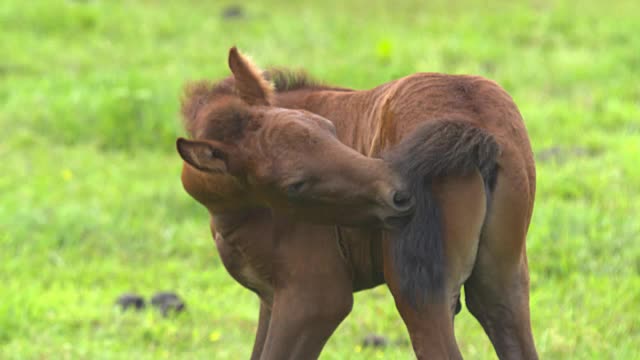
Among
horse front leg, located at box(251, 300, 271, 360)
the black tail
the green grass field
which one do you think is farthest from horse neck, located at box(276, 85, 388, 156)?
the green grass field

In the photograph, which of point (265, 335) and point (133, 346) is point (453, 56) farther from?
point (265, 335)

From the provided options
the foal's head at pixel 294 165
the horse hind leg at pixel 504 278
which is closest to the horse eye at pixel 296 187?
the foal's head at pixel 294 165

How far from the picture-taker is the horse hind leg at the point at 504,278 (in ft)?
12.3

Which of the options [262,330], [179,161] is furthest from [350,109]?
[179,161]

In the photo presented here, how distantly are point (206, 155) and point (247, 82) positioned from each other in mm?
402

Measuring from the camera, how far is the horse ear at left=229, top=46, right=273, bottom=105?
4.11 metres

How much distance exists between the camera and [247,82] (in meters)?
4.12

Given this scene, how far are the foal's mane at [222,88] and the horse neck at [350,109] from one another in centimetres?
6

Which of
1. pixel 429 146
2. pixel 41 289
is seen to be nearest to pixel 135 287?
pixel 41 289

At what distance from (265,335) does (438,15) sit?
8435 mm

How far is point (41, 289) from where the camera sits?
22.0ft

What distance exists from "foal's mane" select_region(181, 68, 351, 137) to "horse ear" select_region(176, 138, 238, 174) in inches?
8.8

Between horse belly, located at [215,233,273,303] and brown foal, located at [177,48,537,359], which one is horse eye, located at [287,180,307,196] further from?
horse belly, located at [215,233,273,303]

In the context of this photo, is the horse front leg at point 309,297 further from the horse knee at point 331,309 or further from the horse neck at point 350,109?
the horse neck at point 350,109
